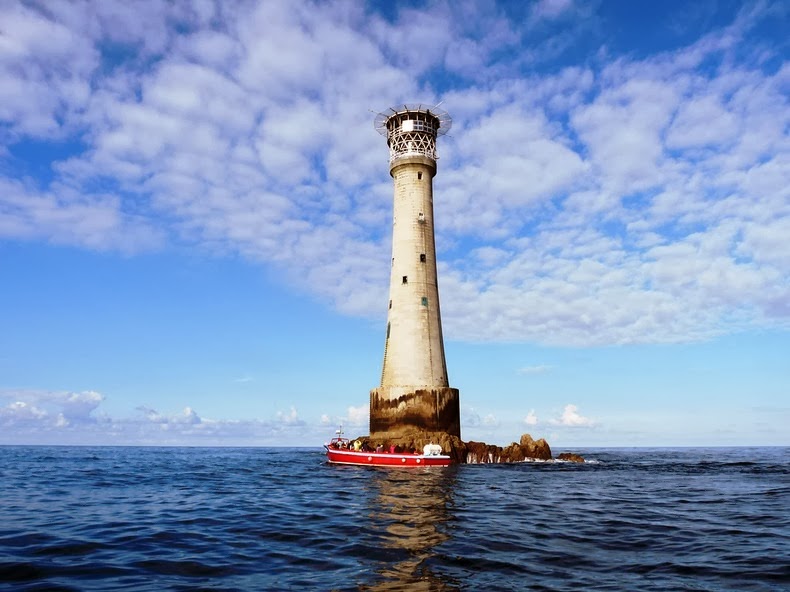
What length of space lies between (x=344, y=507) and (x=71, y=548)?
32.2 feet

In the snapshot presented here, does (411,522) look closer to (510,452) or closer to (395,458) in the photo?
(395,458)

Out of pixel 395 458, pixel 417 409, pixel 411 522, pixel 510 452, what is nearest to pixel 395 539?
pixel 411 522

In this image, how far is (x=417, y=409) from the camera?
1891 inches

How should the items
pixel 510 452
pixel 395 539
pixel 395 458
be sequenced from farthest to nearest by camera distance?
pixel 510 452 → pixel 395 458 → pixel 395 539

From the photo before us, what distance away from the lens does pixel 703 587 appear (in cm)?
1079

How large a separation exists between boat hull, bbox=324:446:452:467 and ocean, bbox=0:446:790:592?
40.3 ft

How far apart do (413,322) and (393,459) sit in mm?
12554

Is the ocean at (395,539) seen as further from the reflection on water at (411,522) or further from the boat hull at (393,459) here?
the boat hull at (393,459)

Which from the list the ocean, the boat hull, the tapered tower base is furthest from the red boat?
the ocean

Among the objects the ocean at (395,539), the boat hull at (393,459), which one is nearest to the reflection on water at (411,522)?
the ocean at (395,539)

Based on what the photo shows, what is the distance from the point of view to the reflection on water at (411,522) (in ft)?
36.6

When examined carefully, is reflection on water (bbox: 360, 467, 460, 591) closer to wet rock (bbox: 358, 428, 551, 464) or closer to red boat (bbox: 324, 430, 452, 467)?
red boat (bbox: 324, 430, 452, 467)

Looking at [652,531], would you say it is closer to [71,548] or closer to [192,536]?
[192,536]

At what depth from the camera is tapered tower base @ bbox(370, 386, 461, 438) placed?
47906 millimetres
